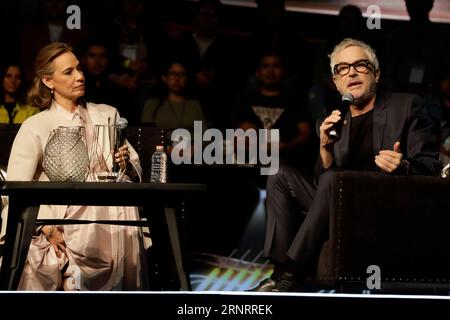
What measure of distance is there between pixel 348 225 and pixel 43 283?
124 cm

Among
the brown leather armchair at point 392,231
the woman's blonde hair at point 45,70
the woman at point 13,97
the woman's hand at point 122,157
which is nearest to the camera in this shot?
the woman's hand at point 122,157

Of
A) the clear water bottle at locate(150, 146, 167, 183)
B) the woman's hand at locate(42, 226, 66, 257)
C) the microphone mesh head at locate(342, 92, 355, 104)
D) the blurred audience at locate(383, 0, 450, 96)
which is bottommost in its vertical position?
the woman's hand at locate(42, 226, 66, 257)

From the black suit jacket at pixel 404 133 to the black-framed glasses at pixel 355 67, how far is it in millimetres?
139

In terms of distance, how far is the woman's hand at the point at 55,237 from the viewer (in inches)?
152

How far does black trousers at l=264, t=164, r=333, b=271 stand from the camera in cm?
381

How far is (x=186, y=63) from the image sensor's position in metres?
5.41

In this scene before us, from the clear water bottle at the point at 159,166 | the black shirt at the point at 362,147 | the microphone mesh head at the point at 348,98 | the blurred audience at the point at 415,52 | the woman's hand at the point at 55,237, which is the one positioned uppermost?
the blurred audience at the point at 415,52

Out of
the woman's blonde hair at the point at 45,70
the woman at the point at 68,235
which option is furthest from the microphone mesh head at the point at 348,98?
the woman's blonde hair at the point at 45,70

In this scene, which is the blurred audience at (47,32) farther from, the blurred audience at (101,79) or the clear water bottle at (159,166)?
the clear water bottle at (159,166)

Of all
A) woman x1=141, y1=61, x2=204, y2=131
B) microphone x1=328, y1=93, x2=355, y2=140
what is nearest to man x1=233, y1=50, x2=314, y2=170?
woman x1=141, y1=61, x2=204, y2=131

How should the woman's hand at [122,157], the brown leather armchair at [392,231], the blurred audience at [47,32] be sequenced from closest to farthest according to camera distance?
the woman's hand at [122,157]
the brown leather armchair at [392,231]
the blurred audience at [47,32]

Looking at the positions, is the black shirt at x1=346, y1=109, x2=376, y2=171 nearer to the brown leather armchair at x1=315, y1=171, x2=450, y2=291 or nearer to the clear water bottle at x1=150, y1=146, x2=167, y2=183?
the brown leather armchair at x1=315, y1=171, x2=450, y2=291
